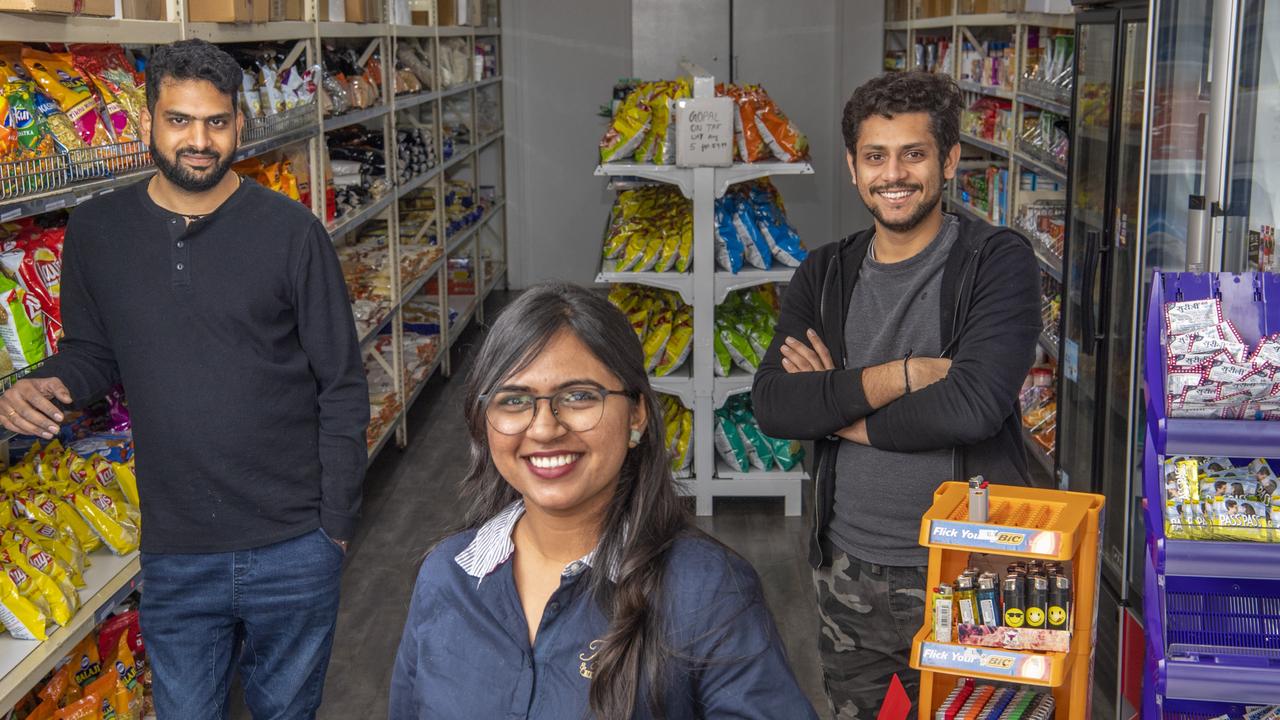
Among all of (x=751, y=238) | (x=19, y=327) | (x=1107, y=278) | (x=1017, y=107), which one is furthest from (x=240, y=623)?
(x=1017, y=107)

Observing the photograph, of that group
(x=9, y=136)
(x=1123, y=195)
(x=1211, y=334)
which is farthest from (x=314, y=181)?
(x=1211, y=334)

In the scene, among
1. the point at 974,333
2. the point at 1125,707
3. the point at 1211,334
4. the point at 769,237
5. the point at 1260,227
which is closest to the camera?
the point at 1211,334

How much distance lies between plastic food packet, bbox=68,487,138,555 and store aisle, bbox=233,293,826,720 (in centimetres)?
83

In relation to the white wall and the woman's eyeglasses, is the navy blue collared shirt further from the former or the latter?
the white wall

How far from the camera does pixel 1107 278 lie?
14.3ft

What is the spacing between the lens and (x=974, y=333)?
2.39 meters

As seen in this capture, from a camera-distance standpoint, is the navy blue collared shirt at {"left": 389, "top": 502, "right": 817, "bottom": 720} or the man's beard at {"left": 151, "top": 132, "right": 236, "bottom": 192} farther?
the man's beard at {"left": 151, "top": 132, "right": 236, "bottom": 192}

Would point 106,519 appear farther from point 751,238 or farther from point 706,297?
point 751,238

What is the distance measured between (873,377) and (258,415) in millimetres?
1280

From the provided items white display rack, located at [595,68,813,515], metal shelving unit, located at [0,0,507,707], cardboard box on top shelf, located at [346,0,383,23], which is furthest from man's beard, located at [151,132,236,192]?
cardboard box on top shelf, located at [346,0,383,23]

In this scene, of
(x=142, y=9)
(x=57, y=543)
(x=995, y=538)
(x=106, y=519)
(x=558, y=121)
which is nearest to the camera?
(x=995, y=538)

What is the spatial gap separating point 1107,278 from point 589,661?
338cm

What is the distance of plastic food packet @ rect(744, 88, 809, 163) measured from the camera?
5578mm

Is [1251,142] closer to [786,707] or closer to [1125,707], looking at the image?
[1125,707]
